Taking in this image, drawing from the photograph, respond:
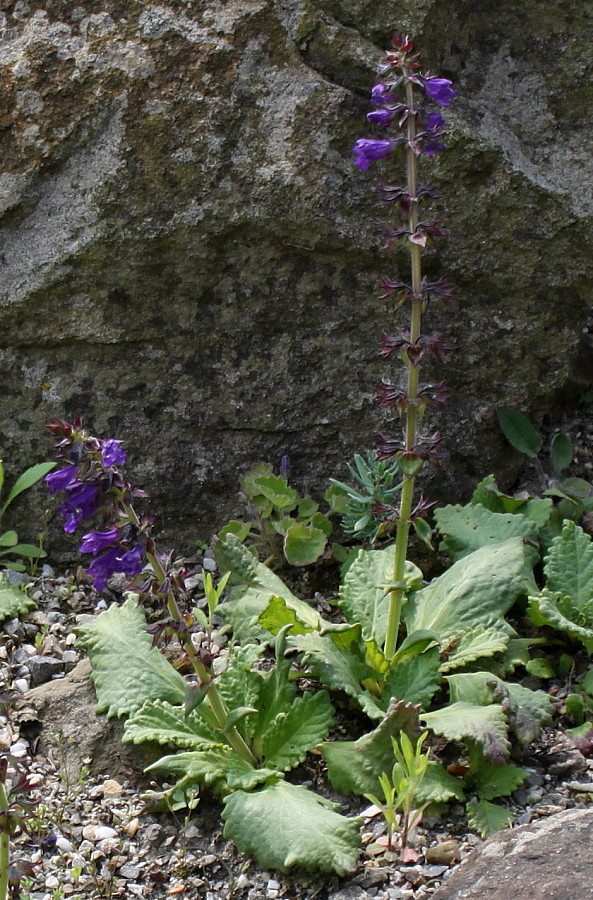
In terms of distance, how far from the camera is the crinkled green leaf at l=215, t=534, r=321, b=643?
3.59m

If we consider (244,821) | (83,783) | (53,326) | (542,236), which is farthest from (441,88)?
(83,783)

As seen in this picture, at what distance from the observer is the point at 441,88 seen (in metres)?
2.90

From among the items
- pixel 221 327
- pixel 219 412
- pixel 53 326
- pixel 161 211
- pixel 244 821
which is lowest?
pixel 244 821

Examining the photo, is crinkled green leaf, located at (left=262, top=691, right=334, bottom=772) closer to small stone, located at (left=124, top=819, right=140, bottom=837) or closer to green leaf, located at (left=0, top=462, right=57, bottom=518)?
small stone, located at (left=124, top=819, right=140, bottom=837)

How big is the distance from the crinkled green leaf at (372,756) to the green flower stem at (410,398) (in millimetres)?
354

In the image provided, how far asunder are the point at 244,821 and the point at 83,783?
658mm

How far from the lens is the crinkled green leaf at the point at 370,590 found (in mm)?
3639

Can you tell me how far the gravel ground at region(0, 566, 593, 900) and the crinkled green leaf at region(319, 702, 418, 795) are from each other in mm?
91

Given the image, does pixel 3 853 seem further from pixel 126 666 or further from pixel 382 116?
pixel 382 116

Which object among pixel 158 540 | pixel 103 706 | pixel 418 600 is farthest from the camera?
pixel 158 540

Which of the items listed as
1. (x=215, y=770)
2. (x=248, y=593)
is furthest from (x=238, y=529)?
(x=215, y=770)

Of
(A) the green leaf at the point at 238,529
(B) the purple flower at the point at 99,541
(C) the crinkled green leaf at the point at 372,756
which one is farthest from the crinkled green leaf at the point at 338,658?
(B) the purple flower at the point at 99,541

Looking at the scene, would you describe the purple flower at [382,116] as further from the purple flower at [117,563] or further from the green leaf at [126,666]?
the green leaf at [126,666]

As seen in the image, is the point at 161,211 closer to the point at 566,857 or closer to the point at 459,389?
the point at 459,389
